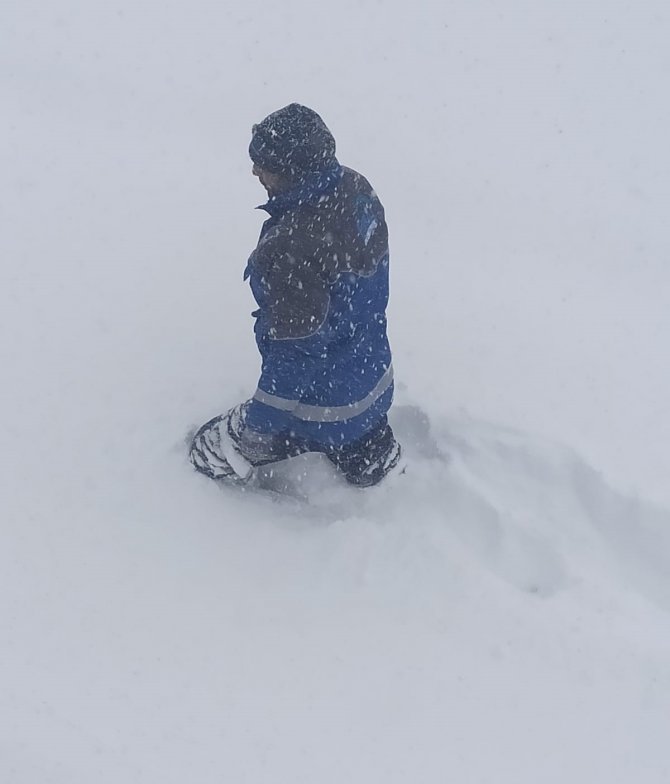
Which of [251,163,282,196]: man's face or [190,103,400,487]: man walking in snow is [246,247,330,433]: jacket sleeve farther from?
[251,163,282,196]: man's face

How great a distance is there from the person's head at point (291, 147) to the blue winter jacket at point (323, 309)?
4 cm

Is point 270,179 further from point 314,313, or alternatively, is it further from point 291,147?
point 314,313

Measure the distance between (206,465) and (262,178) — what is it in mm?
1277

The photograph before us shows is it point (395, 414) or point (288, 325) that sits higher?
point (288, 325)

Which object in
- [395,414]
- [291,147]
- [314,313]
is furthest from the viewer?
[395,414]

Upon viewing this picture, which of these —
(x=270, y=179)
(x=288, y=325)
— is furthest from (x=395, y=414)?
(x=270, y=179)

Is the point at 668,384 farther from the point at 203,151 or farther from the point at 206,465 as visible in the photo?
the point at 203,151

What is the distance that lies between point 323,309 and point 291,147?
1.61 feet

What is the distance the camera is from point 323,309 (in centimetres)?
246

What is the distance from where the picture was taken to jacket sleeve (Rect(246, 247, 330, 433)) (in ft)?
7.89

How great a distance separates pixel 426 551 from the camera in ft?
10.3

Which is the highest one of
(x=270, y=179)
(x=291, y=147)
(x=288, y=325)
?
(x=291, y=147)

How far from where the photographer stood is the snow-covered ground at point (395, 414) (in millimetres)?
2678

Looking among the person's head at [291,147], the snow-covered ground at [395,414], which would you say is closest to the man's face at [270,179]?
the person's head at [291,147]
